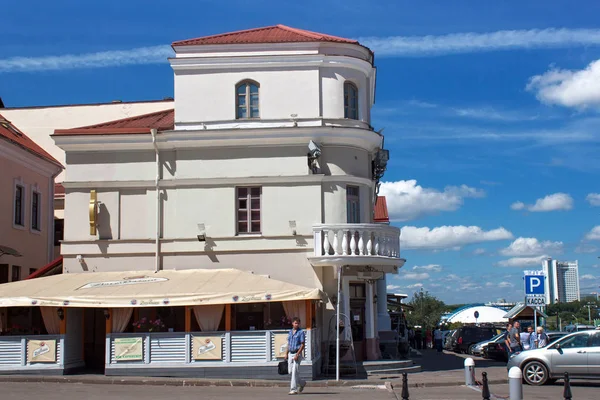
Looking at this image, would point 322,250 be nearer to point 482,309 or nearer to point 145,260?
point 145,260

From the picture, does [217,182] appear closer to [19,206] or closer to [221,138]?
[221,138]

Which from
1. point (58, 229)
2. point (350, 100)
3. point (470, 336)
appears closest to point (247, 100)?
point (350, 100)

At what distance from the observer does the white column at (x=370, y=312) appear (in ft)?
81.9

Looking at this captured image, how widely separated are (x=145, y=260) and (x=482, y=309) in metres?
47.8

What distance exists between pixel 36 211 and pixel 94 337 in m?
9.97

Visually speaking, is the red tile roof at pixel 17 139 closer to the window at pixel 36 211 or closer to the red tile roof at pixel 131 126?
the window at pixel 36 211

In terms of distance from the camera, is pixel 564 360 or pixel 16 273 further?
pixel 16 273

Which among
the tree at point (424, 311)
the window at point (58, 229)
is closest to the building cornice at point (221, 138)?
the window at point (58, 229)

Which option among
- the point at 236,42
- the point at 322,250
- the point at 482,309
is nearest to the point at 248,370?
the point at 322,250

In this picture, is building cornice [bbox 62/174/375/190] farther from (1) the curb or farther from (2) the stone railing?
(1) the curb

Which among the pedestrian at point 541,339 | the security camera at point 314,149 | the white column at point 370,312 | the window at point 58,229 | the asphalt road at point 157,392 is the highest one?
the security camera at point 314,149

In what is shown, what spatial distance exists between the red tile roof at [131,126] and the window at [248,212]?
11.1ft

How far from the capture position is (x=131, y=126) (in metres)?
25.7

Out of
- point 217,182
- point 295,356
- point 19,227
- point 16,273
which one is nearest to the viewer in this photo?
point 295,356
